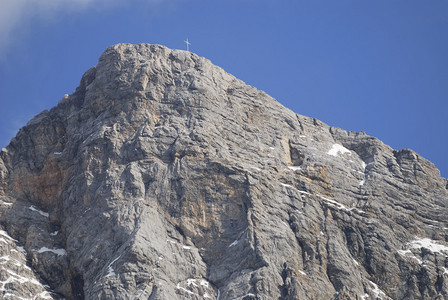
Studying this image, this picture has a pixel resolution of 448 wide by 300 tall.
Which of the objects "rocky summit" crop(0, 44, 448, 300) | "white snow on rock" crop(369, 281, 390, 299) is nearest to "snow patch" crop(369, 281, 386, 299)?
"white snow on rock" crop(369, 281, 390, 299)

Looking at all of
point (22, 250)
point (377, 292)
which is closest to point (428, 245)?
point (377, 292)

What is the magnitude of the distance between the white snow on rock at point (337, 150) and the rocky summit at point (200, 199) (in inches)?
16.2

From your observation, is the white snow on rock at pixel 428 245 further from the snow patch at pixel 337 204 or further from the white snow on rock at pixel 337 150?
the white snow on rock at pixel 337 150

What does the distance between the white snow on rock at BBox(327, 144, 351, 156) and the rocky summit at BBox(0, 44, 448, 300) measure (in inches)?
16.2

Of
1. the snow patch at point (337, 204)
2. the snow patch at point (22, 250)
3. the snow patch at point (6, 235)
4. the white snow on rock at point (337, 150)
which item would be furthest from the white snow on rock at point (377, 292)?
the snow patch at point (6, 235)

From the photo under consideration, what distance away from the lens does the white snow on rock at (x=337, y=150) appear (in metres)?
170

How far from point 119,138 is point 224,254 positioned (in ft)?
86.6

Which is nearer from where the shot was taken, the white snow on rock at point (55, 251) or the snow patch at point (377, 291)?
the snow patch at point (377, 291)

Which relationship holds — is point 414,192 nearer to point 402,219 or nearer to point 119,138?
point 402,219

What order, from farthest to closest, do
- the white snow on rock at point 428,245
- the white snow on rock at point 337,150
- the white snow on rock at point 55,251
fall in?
1. the white snow on rock at point 337,150
2. the white snow on rock at point 428,245
3. the white snow on rock at point 55,251

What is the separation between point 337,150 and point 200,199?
103ft

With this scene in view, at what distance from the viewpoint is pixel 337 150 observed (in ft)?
563

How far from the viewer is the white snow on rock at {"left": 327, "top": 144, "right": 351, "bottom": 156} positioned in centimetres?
16988

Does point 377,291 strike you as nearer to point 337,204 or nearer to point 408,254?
point 408,254
